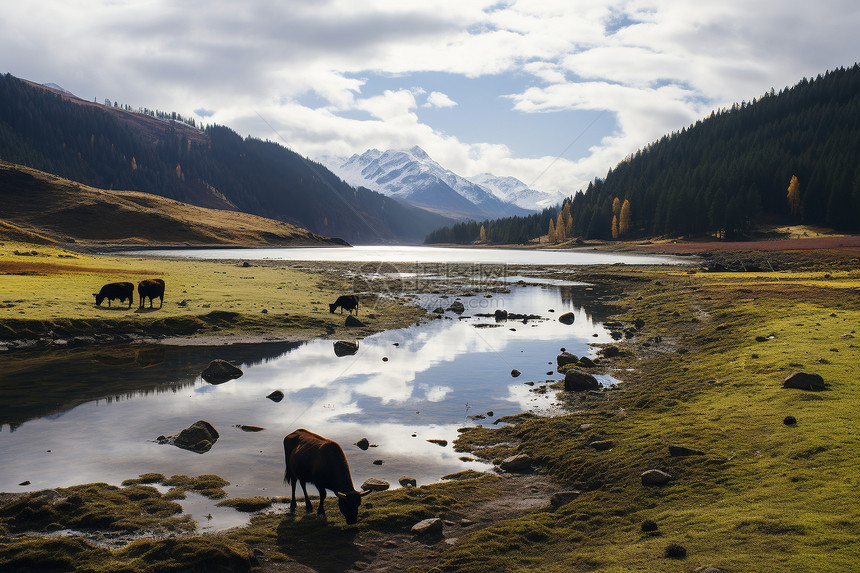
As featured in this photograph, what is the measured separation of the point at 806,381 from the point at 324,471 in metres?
16.8

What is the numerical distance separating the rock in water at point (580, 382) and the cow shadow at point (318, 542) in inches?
601

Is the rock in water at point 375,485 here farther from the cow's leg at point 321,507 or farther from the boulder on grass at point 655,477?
the boulder on grass at point 655,477

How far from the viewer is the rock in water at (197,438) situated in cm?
1739

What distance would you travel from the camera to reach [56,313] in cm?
3531

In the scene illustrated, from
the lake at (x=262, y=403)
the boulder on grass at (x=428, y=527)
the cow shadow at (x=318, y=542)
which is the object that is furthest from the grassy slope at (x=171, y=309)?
the boulder on grass at (x=428, y=527)

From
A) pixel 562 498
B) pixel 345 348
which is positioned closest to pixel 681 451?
pixel 562 498

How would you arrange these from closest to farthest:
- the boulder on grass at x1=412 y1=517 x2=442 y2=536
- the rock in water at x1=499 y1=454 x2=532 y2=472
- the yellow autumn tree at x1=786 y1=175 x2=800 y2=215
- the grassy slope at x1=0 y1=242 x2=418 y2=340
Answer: the boulder on grass at x1=412 y1=517 x2=442 y2=536, the rock in water at x1=499 y1=454 x2=532 y2=472, the grassy slope at x1=0 y1=242 x2=418 y2=340, the yellow autumn tree at x1=786 y1=175 x2=800 y2=215

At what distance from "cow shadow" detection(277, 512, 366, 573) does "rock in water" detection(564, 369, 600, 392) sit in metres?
15.3

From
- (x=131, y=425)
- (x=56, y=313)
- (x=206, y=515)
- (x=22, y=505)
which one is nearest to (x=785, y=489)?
(x=206, y=515)

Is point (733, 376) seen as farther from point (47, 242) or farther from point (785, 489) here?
point (47, 242)

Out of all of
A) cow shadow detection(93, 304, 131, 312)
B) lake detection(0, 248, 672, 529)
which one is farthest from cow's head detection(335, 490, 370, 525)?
cow shadow detection(93, 304, 131, 312)

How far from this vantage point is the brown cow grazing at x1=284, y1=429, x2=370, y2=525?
1212 cm

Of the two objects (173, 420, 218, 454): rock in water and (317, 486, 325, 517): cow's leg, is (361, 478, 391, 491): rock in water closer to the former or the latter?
(317, 486, 325, 517): cow's leg

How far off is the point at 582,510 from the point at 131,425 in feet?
56.7
